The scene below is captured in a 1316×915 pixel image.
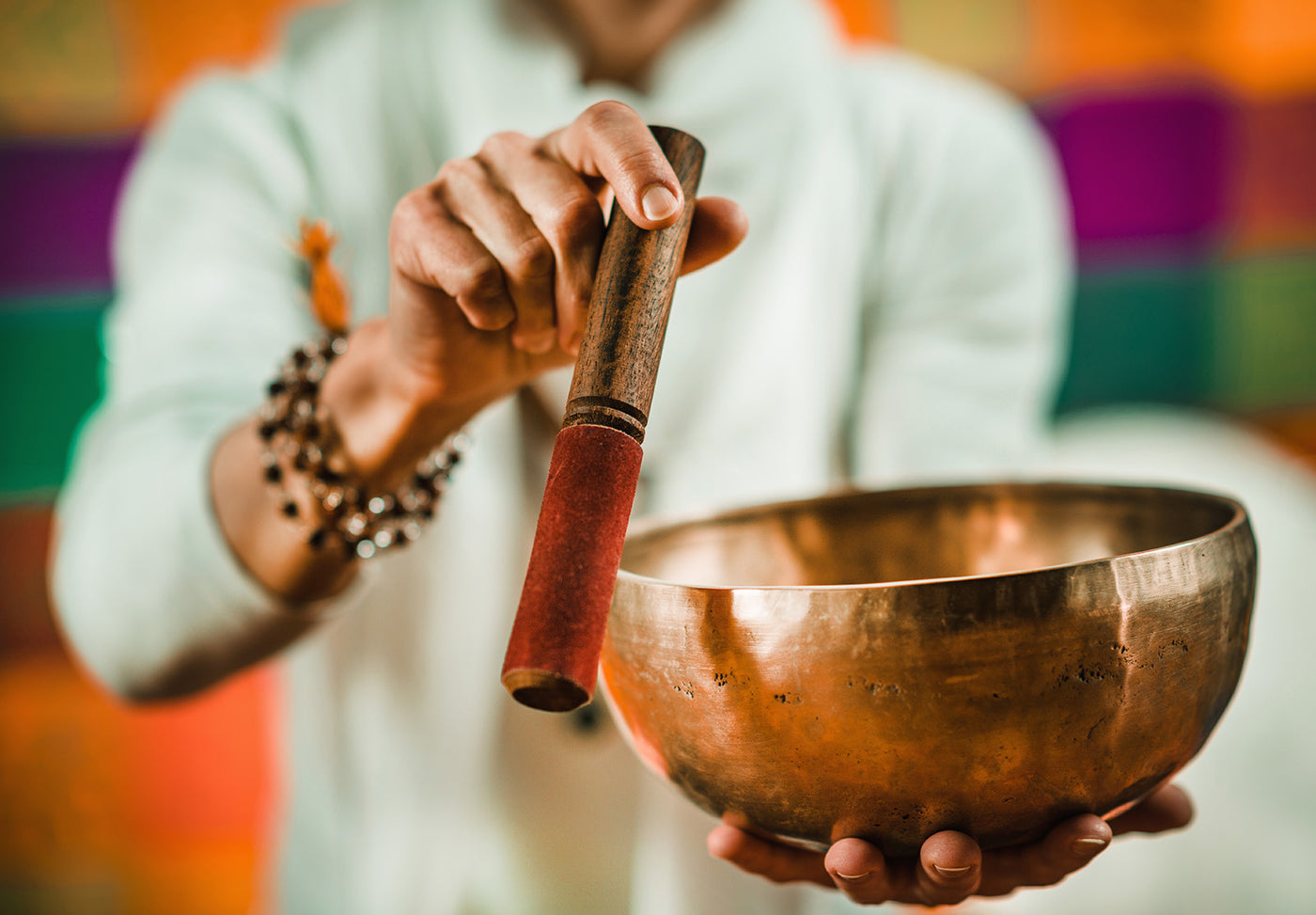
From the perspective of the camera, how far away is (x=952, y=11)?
1.22 m

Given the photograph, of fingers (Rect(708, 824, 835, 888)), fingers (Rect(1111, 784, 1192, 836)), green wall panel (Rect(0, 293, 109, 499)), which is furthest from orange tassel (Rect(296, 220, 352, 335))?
green wall panel (Rect(0, 293, 109, 499))

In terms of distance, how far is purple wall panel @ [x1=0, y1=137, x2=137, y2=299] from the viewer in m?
1.17

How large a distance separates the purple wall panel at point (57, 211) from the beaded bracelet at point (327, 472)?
94cm

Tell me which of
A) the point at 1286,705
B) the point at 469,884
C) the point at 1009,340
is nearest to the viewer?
the point at 469,884

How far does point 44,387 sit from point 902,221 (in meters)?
1.01

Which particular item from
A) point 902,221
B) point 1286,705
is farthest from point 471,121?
point 1286,705

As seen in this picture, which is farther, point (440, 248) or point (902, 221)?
point (902, 221)

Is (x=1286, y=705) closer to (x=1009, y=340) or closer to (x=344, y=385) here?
A: (x=1009, y=340)

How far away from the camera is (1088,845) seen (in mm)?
293

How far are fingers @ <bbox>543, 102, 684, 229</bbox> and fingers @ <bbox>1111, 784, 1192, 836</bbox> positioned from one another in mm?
299

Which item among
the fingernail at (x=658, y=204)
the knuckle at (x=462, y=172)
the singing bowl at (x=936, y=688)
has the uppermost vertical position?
the knuckle at (x=462, y=172)

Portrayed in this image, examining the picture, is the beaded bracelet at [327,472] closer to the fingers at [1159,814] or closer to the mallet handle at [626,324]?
the mallet handle at [626,324]

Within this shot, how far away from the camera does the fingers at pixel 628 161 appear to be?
0.27 m

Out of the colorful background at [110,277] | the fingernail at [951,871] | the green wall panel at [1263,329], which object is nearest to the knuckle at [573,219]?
the fingernail at [951,871]
